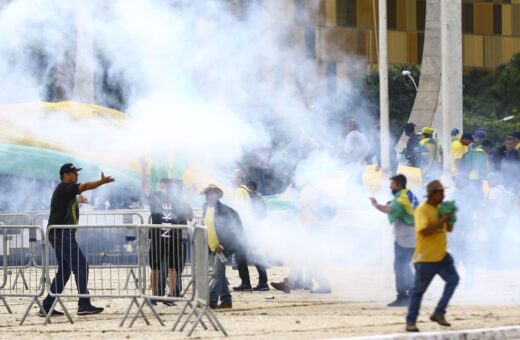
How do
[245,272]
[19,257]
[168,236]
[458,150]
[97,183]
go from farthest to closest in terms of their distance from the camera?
[458,150]
[245,272]
[19,257]
[168,236]
[97,183]

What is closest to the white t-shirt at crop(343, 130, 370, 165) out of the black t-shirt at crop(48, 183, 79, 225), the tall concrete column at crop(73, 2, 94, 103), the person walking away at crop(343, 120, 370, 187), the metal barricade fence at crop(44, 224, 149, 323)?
the person walking away at crop(343, 120, 370, 187)

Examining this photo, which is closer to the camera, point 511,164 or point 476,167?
point 476,167

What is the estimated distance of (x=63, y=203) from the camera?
15.3 metres

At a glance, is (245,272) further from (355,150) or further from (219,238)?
(355,150)

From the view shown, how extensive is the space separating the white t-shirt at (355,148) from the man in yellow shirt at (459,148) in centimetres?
150

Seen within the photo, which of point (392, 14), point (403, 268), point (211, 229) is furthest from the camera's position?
point (392, 14)

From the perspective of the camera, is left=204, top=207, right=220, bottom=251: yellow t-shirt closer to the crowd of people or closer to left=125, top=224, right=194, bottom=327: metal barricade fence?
the crowd of people

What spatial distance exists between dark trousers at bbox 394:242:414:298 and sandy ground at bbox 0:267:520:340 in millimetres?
327

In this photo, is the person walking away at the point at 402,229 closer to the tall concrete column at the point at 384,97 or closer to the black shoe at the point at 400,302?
the black shoe at the point at 400,302

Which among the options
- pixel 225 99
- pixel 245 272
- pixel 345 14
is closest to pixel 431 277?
pixel 245 272

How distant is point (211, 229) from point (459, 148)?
6.63 meters

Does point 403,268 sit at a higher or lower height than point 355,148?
lower

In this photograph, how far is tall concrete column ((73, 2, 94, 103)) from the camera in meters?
20.4

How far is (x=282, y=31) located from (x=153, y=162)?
4.60 m
